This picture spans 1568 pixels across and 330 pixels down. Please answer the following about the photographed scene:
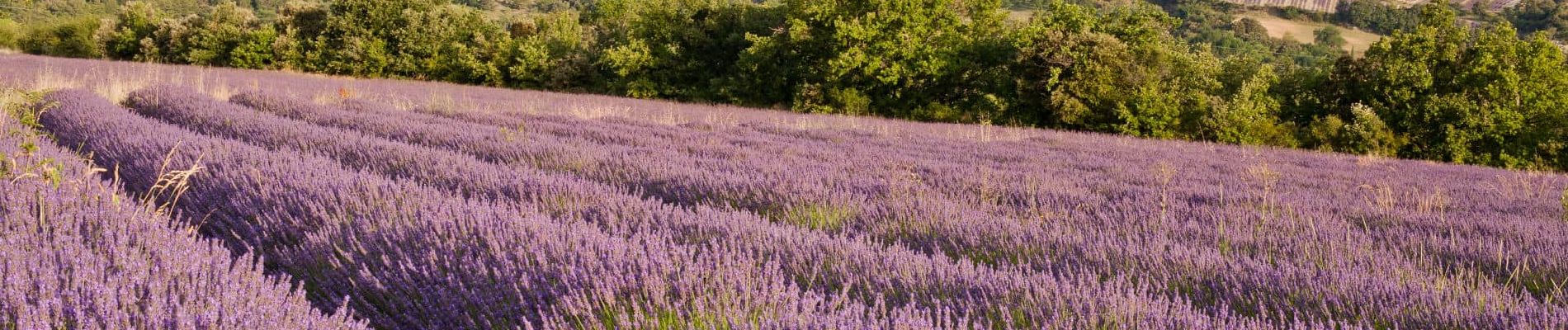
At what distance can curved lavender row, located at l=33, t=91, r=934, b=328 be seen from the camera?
172 cm

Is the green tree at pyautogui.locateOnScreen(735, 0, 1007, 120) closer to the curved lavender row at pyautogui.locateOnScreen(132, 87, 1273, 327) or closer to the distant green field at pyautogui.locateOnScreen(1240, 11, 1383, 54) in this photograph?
the curved lavender row at pyautogui.locateOnScreen(132, 87, 1273, 327)

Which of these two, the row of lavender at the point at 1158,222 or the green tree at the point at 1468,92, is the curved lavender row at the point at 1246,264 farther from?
the green tree at the point at 1468,92

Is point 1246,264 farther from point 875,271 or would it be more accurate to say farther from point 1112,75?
point 1112,75

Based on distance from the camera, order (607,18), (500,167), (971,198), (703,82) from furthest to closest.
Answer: (607,18) < (703,82) < (500,167) < (971,198)

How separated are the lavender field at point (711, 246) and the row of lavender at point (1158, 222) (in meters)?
0.02

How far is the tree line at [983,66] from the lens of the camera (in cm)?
1480

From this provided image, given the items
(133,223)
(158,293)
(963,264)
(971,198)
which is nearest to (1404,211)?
(971,198)

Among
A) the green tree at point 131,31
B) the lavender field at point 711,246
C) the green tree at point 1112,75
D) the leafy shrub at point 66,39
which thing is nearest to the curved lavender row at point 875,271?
the lavender field at point 711,246

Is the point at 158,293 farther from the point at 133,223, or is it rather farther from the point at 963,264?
the point at 963,264

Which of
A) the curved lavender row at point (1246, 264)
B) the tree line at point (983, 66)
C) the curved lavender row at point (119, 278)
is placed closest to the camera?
the curved lavender row at point (119, 278)

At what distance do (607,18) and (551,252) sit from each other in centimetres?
2800

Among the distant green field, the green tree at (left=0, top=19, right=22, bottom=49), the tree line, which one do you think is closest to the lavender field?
the tree line

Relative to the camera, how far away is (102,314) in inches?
55.5

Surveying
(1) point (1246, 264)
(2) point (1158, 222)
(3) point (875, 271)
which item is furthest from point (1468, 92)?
(3) point (875, 271)
